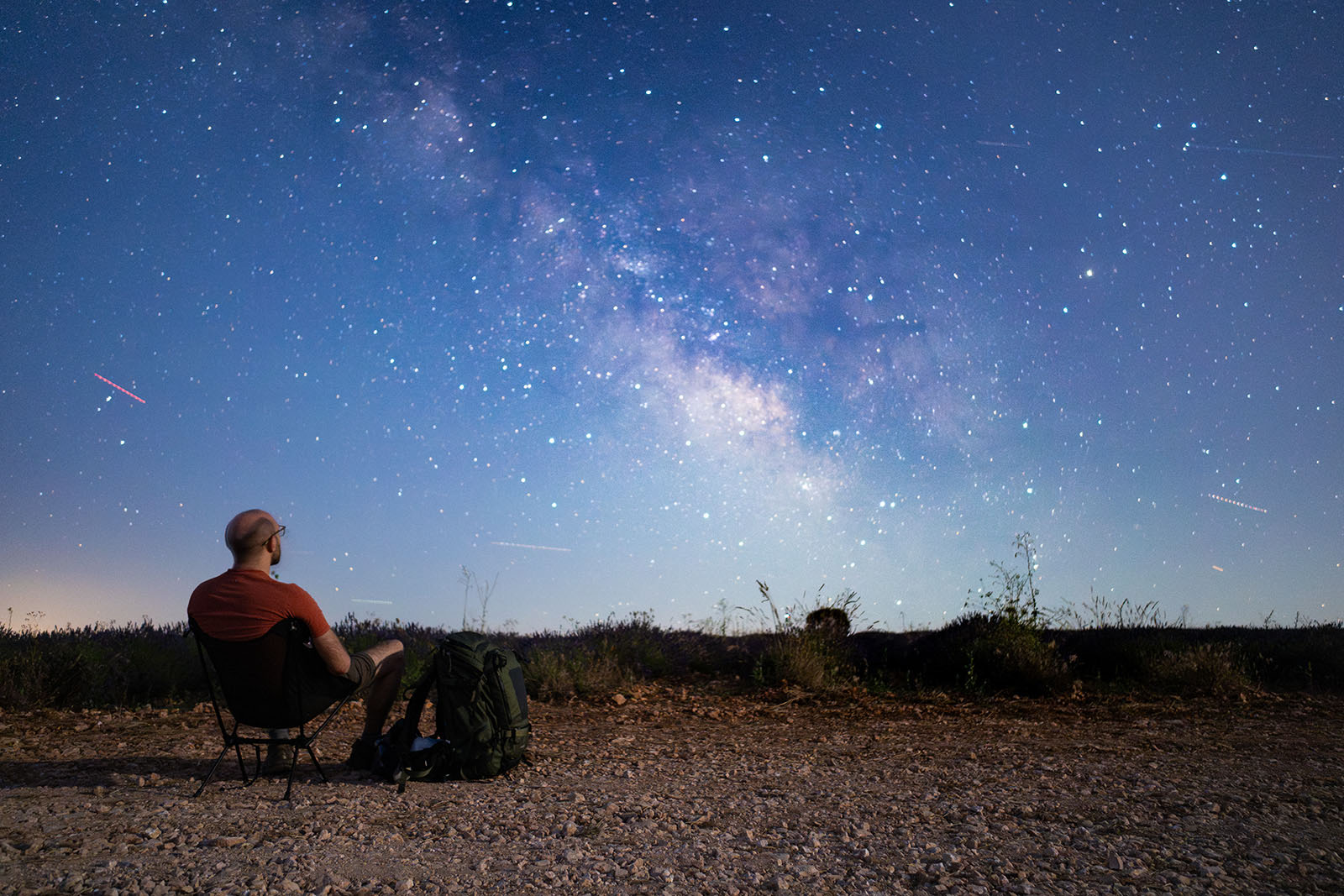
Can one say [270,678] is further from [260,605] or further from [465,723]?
[465,723]

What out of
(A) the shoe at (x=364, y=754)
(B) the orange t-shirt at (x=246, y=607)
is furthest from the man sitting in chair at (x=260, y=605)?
(A) the shoe at (x=364, y=754)

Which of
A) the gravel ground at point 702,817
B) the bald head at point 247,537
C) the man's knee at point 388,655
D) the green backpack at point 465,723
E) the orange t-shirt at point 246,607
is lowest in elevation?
the gravel ground at point 702,817

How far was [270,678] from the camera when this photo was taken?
4.73 metres

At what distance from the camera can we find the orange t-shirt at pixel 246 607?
4633 mm

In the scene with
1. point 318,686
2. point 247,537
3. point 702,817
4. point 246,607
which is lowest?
point 702,817

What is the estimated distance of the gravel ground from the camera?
340 centimetres

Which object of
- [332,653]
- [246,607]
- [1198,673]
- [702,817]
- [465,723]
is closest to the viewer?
[702,817]

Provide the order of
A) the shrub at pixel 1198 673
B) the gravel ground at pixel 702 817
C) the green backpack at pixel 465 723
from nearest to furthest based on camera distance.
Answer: the gravel ground at pixel 702 817 < the green backpack at pixel 465 723 < the shrub at pixel 1198 673

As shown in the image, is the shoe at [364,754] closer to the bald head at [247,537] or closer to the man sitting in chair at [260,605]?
the man sitting in chair at [260,605]

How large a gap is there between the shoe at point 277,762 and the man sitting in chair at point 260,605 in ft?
2.44

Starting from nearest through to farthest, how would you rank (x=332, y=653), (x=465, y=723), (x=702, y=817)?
(x=702, y=817)
(x=332, y=653)
(x=465, y=723)

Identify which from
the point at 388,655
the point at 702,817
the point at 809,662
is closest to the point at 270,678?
the point at 388,655

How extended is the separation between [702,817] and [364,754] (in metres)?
2.45

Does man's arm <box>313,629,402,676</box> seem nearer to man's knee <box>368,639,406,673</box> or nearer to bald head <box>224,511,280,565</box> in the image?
man's knee <box>368,639,406,673</box>
